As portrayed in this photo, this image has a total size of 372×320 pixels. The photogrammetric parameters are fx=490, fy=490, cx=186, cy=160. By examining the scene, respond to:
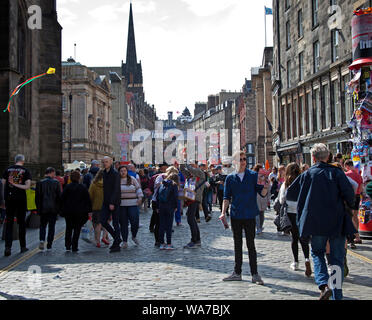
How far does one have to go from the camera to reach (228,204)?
24.5ft

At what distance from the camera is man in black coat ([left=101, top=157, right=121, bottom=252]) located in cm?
1019

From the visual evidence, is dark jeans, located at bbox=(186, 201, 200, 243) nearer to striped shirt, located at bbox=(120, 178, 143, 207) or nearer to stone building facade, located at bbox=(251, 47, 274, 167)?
striped shirt, located at bbox=(120, 178, 143, 207)

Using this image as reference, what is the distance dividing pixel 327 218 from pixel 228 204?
213 cm

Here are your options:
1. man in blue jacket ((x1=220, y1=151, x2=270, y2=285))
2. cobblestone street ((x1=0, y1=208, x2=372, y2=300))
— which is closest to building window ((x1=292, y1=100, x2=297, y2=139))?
cobblestone street ((x1=0, y1=208, x2=372, y2=300))

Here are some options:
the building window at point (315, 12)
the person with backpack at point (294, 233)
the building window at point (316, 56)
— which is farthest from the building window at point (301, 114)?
the person with backpack at point (294, 233)

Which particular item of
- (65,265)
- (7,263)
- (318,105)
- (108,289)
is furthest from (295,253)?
(318,105)

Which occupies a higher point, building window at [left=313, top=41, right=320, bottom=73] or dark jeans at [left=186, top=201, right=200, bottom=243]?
building window at [left=313, top=41, right=320, bottom=73]

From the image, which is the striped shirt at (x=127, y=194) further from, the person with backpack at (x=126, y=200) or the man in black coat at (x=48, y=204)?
the man in black coat at (x=48, y=204)

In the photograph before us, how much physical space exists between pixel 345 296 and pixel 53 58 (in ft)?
80.9

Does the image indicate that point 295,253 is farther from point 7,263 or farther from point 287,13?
point 287,13

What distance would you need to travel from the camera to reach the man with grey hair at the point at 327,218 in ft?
18.2

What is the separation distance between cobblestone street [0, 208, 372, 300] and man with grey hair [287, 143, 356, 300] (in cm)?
57

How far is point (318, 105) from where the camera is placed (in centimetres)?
2853

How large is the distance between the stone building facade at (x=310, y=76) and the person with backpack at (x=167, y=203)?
49.6 ft
